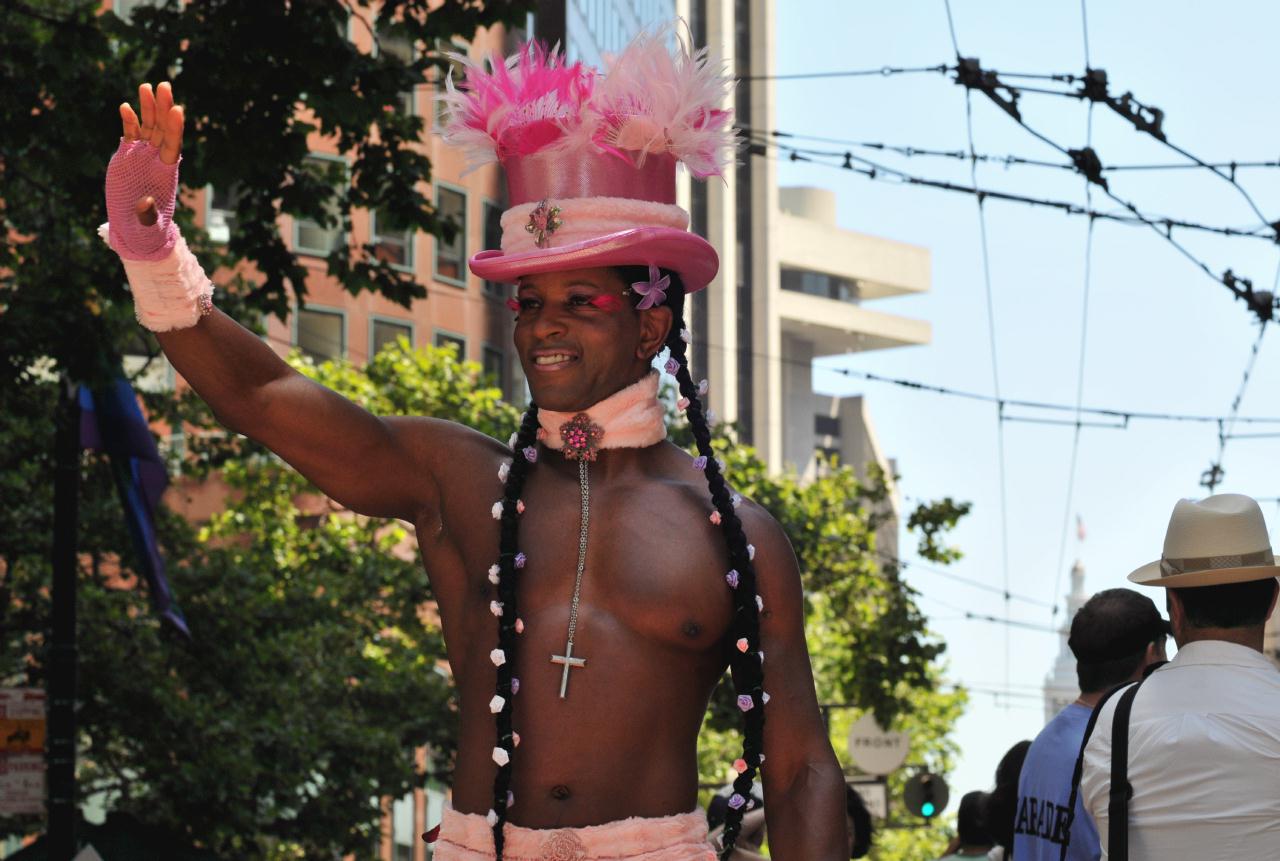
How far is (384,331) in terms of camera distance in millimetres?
42844

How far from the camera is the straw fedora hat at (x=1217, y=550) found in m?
5.03

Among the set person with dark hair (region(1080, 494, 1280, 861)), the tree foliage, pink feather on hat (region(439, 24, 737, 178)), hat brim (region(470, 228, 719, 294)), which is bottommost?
person with dark hair (region(1080, 494, 1280, 861))

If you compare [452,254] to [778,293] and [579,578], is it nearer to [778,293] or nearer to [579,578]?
[579,578]

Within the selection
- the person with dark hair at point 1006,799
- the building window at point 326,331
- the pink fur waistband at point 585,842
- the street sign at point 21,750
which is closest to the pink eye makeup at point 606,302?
the pink fur waistband at point 585,842

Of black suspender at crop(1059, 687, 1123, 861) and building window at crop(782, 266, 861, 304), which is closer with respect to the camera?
black suspender at crop(1059, 687, 1123, 861)

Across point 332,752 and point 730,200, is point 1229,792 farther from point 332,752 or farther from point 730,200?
point 730,200

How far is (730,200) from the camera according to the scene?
80875mm

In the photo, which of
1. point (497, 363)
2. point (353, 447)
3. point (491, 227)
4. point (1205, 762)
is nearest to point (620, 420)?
point (353, 447)

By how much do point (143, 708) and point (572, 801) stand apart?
577 inches

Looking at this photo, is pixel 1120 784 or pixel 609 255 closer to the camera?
pixel 609 255

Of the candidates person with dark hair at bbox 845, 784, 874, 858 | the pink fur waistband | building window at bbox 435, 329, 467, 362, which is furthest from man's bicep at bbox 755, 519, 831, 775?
building window at bbox 435, 329, 467, 362

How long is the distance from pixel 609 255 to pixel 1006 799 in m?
3.24

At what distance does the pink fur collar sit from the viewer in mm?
4637

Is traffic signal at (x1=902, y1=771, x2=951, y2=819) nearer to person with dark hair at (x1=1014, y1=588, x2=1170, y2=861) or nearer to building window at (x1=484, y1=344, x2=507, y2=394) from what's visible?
person with dark hair at (x1=1014, y1=588, x2=1170, y2=861)
